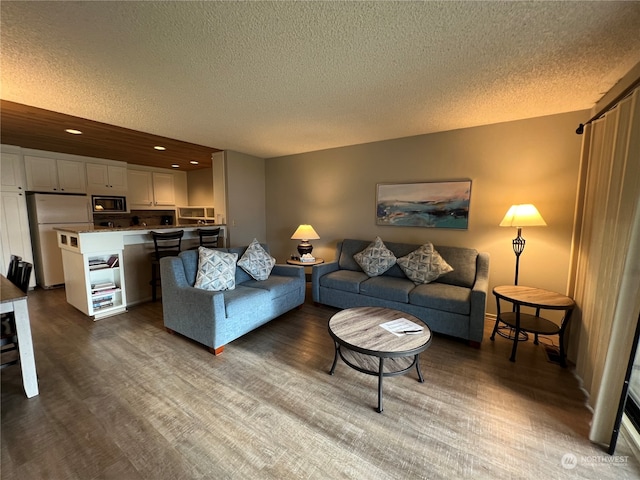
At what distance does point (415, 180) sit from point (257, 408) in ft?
10.5

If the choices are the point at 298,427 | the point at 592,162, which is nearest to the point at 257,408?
the point at 298,427

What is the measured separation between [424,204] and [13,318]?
13.6ft

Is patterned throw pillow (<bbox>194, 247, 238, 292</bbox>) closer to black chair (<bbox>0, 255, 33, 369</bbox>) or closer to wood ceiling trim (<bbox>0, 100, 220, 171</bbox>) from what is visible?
black chair (<bbox>0, 255, 33, 369</bbox>)

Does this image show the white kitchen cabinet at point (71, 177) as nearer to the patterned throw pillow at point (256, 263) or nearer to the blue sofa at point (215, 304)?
the blue sofa at point (215, 304)

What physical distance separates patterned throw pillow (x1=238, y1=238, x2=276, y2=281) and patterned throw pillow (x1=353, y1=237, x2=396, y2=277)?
1.24m

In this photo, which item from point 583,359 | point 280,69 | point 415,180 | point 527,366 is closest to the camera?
point 280,69

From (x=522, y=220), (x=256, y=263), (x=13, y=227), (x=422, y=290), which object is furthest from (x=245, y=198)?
(x=522, y=220)

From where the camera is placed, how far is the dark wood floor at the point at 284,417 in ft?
4.44

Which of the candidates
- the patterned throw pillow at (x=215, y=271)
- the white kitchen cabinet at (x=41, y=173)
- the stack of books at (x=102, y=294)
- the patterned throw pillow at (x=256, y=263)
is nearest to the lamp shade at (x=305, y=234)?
the patterned throw pillow at (x=256, y=263)

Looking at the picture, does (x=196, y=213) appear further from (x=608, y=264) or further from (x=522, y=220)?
(x=608, y=264)

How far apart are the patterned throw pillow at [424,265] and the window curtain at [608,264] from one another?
3.84 feet

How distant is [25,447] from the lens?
1448mm

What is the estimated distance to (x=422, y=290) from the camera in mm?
2848

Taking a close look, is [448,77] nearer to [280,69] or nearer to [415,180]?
[280,69]
